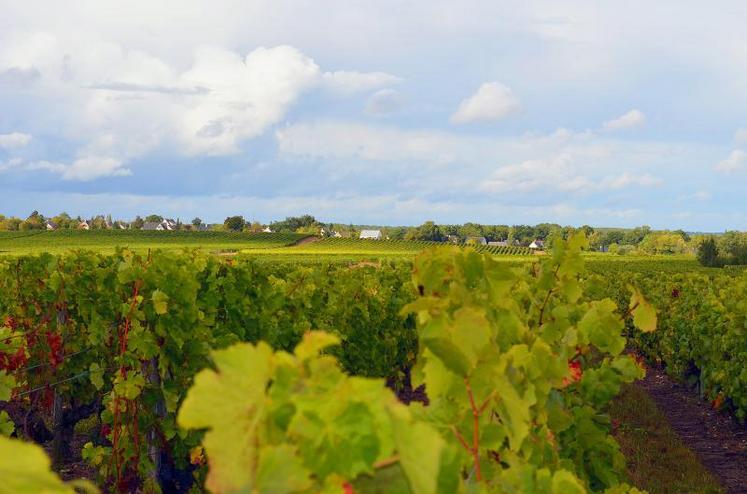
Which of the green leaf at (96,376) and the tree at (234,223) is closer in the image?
the green leaf at (96,376)

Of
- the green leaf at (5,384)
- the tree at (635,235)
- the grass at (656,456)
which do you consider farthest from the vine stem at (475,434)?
the tree at (635,235)

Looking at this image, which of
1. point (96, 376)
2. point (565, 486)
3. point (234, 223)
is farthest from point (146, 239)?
point (565, 486)

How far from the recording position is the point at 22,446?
82cm

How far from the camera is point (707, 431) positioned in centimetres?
1216

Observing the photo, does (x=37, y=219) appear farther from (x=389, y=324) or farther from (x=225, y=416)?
(x=225, y=416)

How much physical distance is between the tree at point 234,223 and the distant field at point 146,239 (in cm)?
2384

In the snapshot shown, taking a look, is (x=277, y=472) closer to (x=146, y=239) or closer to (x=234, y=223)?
(x=146, y=239)

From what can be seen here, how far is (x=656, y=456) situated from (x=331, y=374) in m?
9.84

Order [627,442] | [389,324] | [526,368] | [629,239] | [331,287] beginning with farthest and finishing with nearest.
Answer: [629,239] < [389,324] < [331,287] < [627,442] < [526,368]

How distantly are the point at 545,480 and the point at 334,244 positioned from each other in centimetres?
8758

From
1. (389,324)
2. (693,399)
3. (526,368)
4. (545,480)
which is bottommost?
(693,399)

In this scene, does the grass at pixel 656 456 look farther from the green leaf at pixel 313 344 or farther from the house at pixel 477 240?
the house at pixel 477 240

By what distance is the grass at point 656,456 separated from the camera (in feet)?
28.4

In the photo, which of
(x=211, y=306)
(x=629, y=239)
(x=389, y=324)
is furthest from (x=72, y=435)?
(x=629, y=239)
